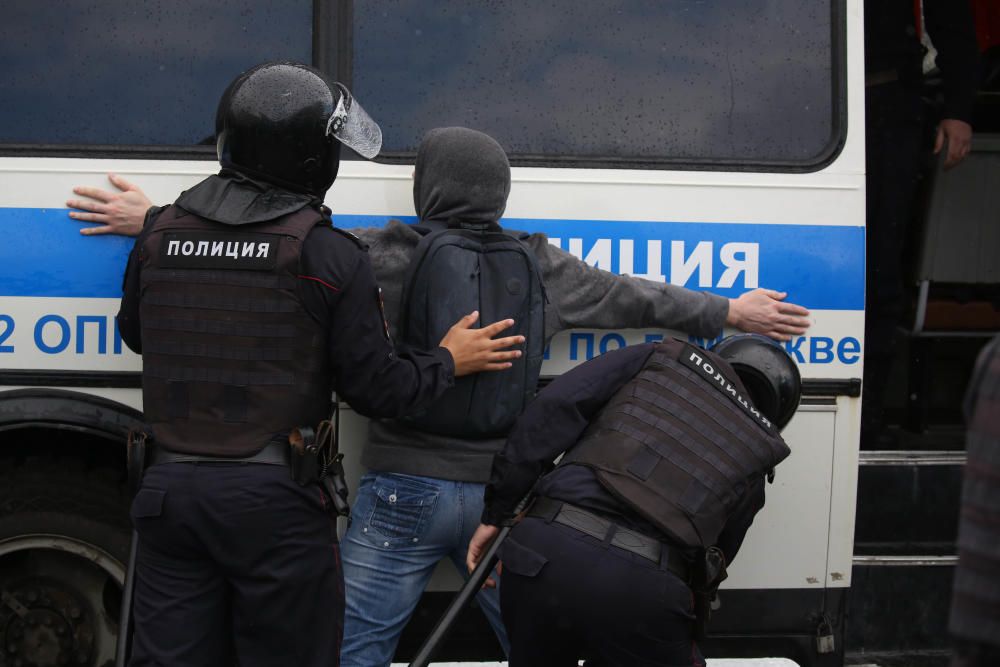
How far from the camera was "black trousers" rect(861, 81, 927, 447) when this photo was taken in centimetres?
434

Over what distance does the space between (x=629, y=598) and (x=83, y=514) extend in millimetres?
1650

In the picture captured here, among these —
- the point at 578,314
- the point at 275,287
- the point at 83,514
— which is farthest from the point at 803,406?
the point at 83,514

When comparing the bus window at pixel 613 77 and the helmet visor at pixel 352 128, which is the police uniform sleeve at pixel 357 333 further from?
the bus window at pixel 613 77

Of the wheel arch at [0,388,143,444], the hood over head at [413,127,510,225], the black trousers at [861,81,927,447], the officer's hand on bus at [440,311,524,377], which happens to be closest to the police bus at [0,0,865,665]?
the wheel arch at [0,388,143,444]

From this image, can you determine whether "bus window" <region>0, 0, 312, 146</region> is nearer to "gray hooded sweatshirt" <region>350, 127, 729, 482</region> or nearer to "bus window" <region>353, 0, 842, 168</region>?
"bus window" <region>353, 0, 842, 168</region>

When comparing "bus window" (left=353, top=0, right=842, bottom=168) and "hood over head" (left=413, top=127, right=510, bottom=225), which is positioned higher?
"bus window" (left=353, top=0, right=842, bottom=168)

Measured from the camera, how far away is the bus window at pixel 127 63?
3.10 m

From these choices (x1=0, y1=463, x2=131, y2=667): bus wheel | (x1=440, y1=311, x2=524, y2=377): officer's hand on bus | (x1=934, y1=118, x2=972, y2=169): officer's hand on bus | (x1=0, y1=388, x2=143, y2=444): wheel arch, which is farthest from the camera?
(x1=934, y1=118, x2=972, y2=169): officer's hand on bus

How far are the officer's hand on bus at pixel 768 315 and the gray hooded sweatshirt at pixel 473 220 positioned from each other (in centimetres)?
6

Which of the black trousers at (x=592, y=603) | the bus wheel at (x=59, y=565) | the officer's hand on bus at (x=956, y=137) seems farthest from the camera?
the officer's hand on bus at (x=956, y=137)

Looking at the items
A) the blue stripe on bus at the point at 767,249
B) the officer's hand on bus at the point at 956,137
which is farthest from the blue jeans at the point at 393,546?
the officer's hand on bus at the point at 956,137

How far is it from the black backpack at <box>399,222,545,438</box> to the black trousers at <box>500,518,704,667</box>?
0.43 metres

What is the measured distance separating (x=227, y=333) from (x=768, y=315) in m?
1.57

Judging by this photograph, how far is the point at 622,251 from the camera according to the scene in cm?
318
